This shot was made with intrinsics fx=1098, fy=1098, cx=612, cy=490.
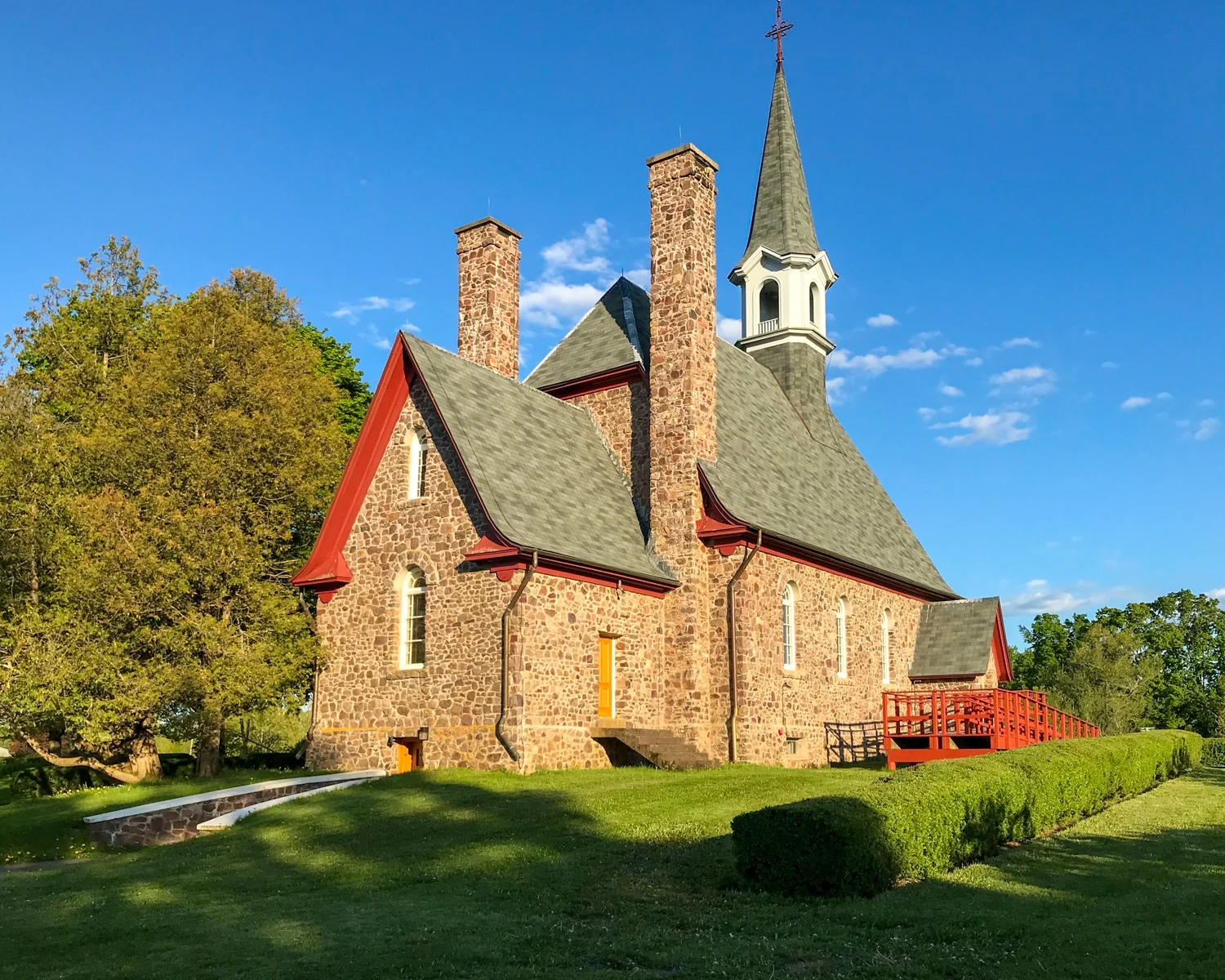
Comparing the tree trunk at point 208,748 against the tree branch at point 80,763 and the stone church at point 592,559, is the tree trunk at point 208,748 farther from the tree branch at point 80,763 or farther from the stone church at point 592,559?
the stone church at point 592,559

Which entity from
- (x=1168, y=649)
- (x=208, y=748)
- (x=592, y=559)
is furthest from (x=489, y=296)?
(x=1168, y=649)

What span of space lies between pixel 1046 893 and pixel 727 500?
12.4 metres

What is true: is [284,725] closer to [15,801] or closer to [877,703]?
[15,801]

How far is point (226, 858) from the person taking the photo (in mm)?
13383

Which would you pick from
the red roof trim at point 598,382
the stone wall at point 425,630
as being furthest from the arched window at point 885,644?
the stone wall at point 425,630

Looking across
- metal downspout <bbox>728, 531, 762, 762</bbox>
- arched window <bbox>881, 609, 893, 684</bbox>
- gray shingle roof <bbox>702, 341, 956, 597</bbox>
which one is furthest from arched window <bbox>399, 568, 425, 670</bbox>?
arched window <bbox>881, 609, 893, 684</bbox>

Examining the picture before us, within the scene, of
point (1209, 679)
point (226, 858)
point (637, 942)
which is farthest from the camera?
point (1209, 679)

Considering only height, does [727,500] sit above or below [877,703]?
above

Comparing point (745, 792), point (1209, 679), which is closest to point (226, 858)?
point (745, 792)

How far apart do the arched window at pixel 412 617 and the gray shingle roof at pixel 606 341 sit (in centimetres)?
664

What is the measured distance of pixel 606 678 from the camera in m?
21.1

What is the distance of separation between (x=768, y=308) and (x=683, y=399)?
1089 cm

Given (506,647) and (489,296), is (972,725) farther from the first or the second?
(489,296)

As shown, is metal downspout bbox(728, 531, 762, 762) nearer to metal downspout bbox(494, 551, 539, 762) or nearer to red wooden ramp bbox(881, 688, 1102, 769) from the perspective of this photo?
red wooden ramp bbox(881, 688, 1102, 769)
